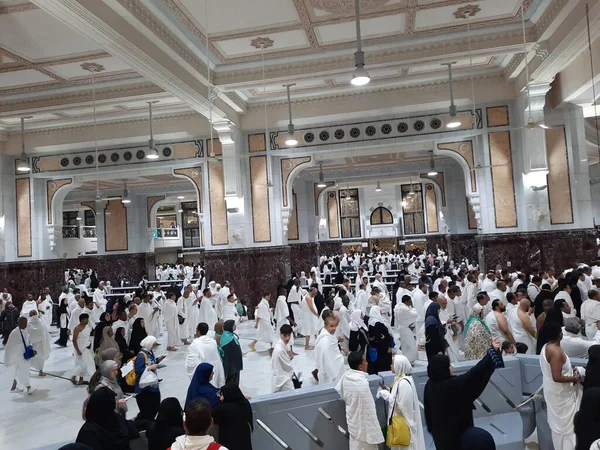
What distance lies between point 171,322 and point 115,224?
12.9m

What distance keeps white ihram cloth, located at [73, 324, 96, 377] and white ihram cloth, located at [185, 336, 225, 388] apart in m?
2.85

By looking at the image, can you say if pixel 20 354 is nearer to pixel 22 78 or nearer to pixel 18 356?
pixel 18 356

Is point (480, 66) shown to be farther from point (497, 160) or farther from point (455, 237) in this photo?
point (455, 237)

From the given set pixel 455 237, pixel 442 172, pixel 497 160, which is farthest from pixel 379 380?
pixel 442 172

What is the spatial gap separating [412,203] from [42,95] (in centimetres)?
2191

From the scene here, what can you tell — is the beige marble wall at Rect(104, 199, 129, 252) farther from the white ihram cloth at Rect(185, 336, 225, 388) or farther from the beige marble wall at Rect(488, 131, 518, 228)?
the white ihram cloth at Rect(185, 336, 225, 388)

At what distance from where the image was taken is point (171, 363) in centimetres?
830

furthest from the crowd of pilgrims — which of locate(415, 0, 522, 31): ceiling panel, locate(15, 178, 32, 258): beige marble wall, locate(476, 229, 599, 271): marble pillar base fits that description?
locate(415, 0, 522, 31): ceiling panel

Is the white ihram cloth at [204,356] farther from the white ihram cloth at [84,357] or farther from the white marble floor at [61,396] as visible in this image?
the white ihram cloth at [84,357]


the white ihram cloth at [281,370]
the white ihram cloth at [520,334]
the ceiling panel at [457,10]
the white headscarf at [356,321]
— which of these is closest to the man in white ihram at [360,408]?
the white ihram cloth at [281,370]

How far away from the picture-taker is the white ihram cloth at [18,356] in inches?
270

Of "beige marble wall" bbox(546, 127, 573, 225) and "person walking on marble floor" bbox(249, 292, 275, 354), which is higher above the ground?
"beige marble wall" bbox(546, 127, 573, 225)

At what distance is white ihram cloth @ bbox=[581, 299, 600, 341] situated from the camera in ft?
18.5

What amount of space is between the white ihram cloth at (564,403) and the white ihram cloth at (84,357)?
622 cm
